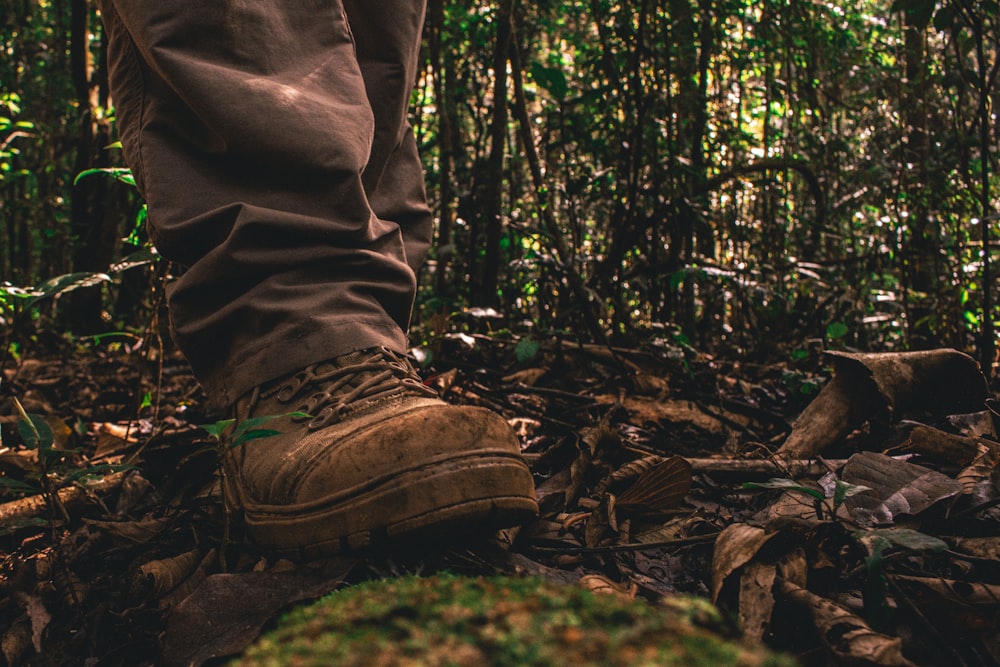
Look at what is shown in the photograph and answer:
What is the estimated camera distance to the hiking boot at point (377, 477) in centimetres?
104

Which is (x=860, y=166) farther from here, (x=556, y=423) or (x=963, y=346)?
(x=556, y=423)

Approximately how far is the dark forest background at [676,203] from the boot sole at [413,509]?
3.56ft

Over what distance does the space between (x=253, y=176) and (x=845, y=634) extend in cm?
117

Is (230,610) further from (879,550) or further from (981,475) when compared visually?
(981,475)

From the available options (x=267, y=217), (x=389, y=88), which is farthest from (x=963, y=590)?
(x=389, y=88)

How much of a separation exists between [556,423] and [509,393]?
1.48ft

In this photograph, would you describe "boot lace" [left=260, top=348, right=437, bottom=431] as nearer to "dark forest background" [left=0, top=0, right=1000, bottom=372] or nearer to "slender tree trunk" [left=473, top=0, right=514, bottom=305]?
"dark forest background" [left=0, top=0, right=1000, bottom=372]

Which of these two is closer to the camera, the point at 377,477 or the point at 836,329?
the point at 377,477

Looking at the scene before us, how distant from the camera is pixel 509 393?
7.48 feet

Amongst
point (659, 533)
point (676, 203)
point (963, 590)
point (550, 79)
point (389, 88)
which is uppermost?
point (550, 79)

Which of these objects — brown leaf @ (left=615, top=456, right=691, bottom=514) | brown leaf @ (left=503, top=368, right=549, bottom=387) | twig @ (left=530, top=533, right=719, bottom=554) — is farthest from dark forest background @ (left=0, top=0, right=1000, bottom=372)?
twig @ (left=530, top=533, right=719, bottom=554)

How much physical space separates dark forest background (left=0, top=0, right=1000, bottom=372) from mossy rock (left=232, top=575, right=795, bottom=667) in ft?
5.24

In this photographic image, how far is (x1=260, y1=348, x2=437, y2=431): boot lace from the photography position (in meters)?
1.25

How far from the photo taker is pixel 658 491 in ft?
4.19
